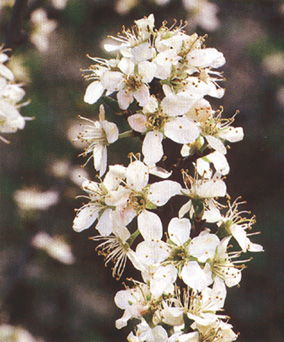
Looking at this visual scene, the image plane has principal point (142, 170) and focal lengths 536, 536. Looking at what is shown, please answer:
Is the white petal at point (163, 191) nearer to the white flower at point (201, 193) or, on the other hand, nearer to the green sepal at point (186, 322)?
the white flower at point (201, 193)

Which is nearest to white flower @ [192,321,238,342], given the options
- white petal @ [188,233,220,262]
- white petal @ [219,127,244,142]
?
white petal @ [188,233,220,262]

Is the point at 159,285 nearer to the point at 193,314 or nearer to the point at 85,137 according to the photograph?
the point at 193,314

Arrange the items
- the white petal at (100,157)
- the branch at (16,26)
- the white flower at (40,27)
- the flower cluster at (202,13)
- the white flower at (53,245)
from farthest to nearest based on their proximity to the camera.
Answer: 1. the flower cluster at (202,13)
2. the white flower at (53,245)
3. the white flower at (40,27)
4. the branch at (16,26)
5. the white petal at (100,157)

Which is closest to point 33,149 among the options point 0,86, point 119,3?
point 119,3

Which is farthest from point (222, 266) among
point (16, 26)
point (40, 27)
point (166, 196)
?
point (40, 27)

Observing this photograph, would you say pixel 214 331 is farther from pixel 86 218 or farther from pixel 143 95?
pixel 143 95

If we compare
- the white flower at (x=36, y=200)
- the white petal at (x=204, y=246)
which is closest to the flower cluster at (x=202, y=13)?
the white flower at (x=36, y=200)

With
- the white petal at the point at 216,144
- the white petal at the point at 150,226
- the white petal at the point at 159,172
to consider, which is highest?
the white petal at the point at 216,144
